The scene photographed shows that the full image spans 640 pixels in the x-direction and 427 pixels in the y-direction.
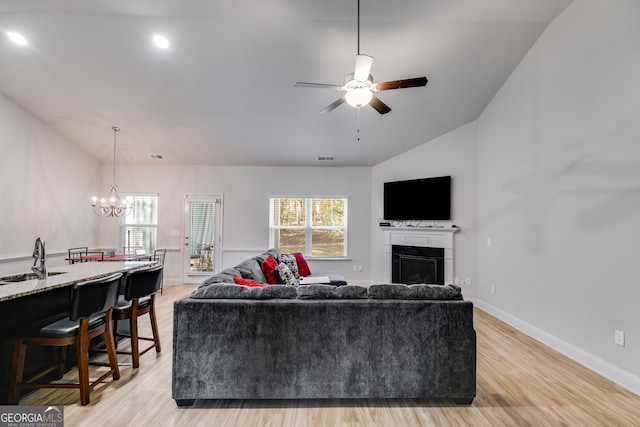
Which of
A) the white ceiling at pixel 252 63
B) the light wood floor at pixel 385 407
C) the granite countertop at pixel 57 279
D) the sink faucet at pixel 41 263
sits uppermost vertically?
the white ceiling at pixel 252 63

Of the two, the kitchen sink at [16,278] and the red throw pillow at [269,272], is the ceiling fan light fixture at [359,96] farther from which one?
the kitchen sink at [16,278]

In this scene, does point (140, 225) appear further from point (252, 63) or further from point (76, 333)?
point (76, 333)

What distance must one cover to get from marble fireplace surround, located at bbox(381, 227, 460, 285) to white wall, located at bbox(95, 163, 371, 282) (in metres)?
0.61

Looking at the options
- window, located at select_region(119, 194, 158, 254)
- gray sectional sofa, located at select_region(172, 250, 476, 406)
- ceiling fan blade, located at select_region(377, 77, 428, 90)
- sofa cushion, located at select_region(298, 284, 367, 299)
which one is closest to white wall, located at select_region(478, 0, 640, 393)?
gray sectional sofa, located at select_region(172, 250, 476, 406)

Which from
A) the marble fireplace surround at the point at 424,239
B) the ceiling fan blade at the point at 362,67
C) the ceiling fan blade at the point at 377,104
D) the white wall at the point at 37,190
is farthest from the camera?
the marble fireplace surround at the point at 424,239

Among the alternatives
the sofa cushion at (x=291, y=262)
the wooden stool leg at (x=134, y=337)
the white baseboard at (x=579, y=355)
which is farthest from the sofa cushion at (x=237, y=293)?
the white baseboard at (x=579, y=355)

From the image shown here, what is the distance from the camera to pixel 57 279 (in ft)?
8.32

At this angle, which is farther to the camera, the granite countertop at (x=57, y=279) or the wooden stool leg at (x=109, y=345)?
the wooden stool leg at (x=109, y=345)

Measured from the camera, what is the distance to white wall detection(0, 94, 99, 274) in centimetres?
485

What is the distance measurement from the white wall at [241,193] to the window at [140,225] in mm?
161

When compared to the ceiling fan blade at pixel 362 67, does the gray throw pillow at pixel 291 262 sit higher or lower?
lower

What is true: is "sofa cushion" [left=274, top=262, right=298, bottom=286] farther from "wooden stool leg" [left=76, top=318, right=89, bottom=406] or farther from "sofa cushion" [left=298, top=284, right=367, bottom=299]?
"wooden stool leg" [left=76, top=318, right=89, bottom=406]

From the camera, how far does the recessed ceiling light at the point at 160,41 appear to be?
3555mm

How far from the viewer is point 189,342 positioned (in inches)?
88.7
